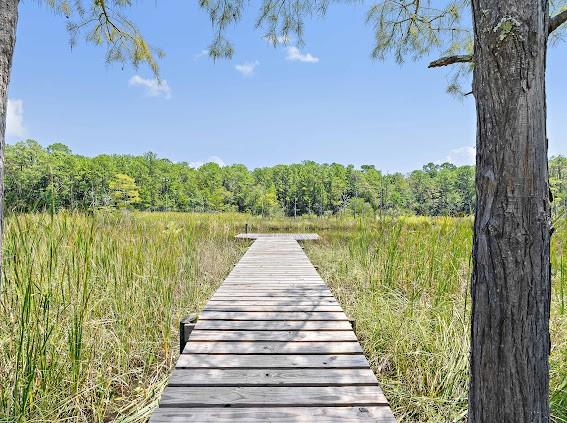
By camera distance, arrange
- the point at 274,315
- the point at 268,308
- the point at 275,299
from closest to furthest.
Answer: the point at 274,315 < the point at 268,308 < the point at 275,299

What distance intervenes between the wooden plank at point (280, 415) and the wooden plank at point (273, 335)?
82cm

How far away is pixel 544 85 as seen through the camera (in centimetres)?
128

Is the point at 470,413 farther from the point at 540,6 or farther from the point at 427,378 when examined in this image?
the point at 540,6

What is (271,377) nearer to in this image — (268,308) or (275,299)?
(268,308)

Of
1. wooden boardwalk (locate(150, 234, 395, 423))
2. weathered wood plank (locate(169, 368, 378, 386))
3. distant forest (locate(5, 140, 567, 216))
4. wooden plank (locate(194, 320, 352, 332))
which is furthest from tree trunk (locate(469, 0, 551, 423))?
distant forest (locate(5, 140, 567, 216))

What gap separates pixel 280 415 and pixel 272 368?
1.45ft

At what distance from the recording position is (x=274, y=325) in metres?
2.77

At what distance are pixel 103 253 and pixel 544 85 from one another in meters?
3.07

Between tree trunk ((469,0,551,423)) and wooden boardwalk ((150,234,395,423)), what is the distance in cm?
53

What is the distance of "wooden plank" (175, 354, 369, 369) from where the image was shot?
2061mm

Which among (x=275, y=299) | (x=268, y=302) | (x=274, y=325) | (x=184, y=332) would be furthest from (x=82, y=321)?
(x=275, y=299)

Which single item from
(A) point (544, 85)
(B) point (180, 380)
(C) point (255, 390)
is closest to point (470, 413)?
(C) point (255, 390)

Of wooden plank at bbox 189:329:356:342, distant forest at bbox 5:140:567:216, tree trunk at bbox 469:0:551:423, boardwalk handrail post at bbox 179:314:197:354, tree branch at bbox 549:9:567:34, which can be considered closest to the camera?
tree trunk at bbox 469:0:551:423

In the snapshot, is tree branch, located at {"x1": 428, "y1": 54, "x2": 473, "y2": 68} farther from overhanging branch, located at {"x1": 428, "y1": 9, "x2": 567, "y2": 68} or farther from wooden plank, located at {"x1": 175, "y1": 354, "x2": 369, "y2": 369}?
wooden plank, located at {"x1": 175, "y1": 354, "x2": 369, "y2": 369}
